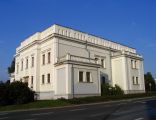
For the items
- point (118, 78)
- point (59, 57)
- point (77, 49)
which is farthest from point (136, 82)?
point (59, 57)

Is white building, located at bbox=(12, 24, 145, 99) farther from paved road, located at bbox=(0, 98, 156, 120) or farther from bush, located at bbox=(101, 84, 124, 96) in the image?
paved road, located at bbox=(0, 98, 156, 120)

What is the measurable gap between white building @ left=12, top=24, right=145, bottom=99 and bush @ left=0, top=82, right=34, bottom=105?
5742 millimetres

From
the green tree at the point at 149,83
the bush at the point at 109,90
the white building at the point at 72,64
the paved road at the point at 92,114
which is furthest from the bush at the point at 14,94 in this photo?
the green tree at the point at 149,83


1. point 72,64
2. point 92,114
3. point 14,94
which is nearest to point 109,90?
point 72,64

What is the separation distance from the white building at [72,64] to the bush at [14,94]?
5.74 m

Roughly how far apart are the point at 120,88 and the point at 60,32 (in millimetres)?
16645

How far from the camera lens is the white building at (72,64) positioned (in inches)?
1325

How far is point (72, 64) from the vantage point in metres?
33.2

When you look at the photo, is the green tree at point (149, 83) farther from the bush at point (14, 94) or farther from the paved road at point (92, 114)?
the paved road at point (92, 114)

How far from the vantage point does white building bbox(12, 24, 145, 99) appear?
3364 cm

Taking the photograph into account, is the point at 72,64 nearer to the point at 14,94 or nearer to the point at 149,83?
the point at 14,94

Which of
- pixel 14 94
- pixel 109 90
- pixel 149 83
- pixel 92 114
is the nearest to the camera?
pixel 92 114

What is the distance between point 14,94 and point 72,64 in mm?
9269

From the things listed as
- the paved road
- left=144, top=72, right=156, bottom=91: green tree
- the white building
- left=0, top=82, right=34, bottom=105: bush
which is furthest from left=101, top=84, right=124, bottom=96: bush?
left=144, top=72, right=156, bottom=91: green tree
